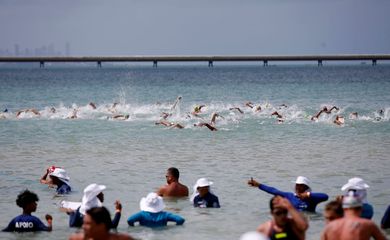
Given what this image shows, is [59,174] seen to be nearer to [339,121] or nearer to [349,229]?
[349,229]

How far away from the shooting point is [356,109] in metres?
39.8

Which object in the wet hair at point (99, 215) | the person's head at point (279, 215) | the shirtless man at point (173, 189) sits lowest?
the shirtless man at point (173, 189)

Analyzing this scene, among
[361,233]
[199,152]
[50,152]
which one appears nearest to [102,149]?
[50,152]

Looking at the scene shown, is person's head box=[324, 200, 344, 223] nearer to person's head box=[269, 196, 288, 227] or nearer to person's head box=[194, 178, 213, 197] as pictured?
person's head box=[269, 196, 288, 227]

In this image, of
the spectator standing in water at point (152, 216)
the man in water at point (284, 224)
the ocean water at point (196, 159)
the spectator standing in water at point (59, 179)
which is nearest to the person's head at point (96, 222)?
the man in water at point (284, 224)

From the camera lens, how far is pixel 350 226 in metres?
8.18

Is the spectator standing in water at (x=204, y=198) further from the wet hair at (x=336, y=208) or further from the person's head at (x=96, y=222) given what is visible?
the person's head at (x=96, y=222)

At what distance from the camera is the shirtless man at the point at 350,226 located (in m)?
8.16

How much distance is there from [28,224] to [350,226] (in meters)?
5.35

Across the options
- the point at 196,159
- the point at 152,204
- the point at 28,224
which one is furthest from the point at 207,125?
the point at 28,224

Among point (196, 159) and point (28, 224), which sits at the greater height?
point (196, 159)

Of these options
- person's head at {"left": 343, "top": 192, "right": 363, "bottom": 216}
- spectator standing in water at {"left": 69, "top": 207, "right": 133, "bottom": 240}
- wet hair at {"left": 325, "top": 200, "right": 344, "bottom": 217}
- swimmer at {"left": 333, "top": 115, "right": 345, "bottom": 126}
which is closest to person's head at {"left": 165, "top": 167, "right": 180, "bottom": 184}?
wet hair at {"left": 325, "top": 200, "right": 344, "bottom": 217}

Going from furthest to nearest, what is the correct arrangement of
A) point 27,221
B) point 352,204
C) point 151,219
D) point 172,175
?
point 172,175, point 151,219, point 27,221, point 352,204

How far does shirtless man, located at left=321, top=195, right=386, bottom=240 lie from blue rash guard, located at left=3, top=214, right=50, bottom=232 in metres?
4.98
